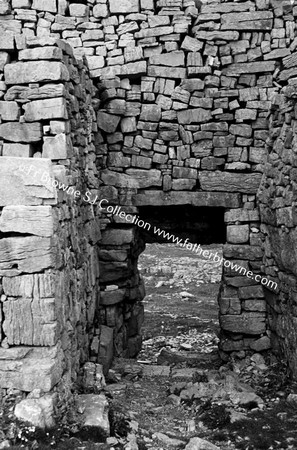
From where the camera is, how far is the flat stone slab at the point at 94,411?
5.50 meters

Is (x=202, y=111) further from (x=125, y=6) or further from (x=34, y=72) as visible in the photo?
(x=34, y=72)

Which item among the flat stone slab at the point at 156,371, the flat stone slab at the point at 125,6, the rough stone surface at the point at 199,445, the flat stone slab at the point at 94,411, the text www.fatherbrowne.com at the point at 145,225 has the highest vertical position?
the flat stone slab at the point at 125,6

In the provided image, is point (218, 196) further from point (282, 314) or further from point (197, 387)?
point (197, 387)

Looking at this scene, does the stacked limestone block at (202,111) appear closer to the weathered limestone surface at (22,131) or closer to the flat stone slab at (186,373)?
the flat stone slab at (186,373)

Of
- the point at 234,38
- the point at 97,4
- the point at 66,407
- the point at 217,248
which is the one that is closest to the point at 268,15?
the point at 234,38

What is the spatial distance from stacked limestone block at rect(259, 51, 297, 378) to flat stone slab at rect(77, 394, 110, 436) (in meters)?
3.18

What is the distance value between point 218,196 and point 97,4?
12.9 ft

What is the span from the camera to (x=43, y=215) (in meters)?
5.49

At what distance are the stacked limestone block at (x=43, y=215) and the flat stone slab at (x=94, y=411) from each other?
368mm

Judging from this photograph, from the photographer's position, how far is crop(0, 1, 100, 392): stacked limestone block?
18.0 feet

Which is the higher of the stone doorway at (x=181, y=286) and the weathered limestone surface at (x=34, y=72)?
the weathered limestone surface at (x=34, y=72)

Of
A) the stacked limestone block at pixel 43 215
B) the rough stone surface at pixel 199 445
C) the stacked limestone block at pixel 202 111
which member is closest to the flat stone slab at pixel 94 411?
the stacked limestone block at pixel 43 215

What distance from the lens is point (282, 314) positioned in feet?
27.0

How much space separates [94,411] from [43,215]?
2.25 metres
